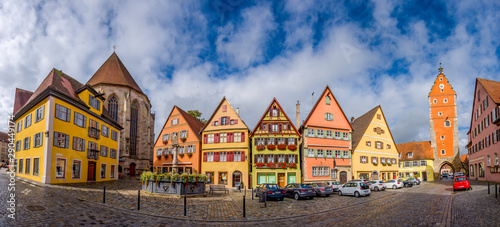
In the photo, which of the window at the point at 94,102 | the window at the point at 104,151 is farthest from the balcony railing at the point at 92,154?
the window at the point at 94,102

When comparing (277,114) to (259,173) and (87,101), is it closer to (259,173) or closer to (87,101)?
(259,173)

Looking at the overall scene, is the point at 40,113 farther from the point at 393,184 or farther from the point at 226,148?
the point at 393,184

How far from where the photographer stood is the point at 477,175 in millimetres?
48594

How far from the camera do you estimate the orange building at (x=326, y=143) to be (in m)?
43.4

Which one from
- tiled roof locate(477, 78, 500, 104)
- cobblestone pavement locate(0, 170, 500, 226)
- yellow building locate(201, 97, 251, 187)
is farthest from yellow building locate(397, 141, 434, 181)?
cobblestone pavement locate(0, 170, 500, 226)

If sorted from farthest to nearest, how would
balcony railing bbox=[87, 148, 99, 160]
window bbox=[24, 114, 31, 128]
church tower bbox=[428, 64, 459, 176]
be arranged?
church tower bbox=[428, 64, 459, 176] < balcony railing bbox=[87, 148, 99, 160] < window bbox=[24, 114, 31, 128]

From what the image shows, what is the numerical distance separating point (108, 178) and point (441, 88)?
2753 inches

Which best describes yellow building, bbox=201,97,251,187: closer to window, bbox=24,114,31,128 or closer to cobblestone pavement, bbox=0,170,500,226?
window, bbox=24,114,31,128

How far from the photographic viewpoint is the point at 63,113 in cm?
2911

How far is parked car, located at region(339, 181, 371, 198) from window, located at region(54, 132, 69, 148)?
1055 inches

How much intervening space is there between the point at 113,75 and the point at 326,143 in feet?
140

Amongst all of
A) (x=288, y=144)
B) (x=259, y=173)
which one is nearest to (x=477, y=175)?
(x=288, y=144)

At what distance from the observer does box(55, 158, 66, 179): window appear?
92.6 feet

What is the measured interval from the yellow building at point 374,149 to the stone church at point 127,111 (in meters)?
40.5
